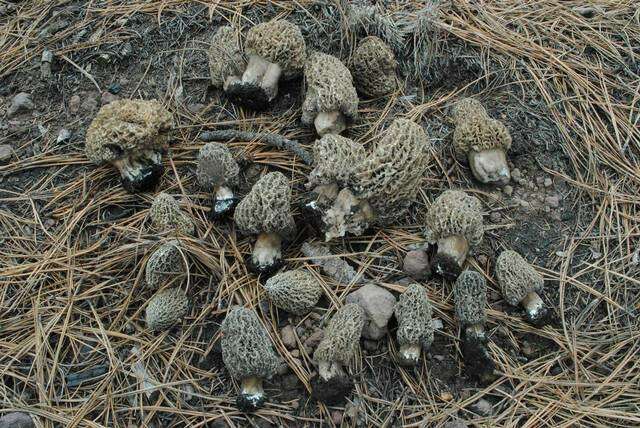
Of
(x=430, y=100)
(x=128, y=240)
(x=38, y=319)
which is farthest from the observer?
(x=430, y=100)

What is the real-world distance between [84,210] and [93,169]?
1.02ft

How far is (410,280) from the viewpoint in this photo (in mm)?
3578

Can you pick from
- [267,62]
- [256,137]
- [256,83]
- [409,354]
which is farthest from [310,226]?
[267,62]

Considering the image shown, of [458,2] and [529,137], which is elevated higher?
[458,2]

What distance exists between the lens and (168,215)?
3600mm

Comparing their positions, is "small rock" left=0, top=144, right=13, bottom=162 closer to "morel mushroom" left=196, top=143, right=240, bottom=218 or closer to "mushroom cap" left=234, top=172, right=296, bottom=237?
"morel mushroom" left=196, top=143, right=240, bottom=218

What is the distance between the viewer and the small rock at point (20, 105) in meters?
4.21

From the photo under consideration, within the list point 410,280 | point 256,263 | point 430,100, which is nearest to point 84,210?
point 256,263

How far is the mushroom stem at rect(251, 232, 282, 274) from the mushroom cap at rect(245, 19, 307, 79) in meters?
1.22

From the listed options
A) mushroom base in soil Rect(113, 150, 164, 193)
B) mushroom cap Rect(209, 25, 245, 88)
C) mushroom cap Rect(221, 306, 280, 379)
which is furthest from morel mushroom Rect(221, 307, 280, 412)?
mushroom cap Rect(209, 25, 245, 88)

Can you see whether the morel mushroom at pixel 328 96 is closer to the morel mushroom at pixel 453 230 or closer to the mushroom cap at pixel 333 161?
the mushroom cap at pixel 333 161

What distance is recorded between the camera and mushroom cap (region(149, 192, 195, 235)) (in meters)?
3.60

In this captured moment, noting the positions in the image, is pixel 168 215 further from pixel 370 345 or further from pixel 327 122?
pixel 370 345

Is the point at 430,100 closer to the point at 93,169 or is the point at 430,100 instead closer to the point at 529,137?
the point at 529,137
